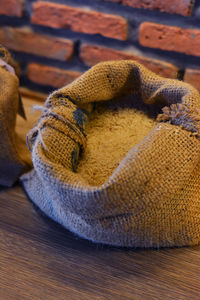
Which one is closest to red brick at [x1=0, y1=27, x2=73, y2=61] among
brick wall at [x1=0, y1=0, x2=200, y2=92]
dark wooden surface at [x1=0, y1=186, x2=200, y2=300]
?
brick wall at [x1=0, y1=0, x2=200, y2=92]

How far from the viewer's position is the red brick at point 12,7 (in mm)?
883

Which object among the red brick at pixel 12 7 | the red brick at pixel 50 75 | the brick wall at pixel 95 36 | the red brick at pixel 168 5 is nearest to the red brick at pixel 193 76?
the brick wall at pixel 95 36

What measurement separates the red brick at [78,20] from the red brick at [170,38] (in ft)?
0.18

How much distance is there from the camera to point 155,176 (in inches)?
18.9

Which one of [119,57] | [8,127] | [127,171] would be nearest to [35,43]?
[119,57]

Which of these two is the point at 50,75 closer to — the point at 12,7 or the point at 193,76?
the point at 12,7

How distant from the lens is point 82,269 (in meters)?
0.54

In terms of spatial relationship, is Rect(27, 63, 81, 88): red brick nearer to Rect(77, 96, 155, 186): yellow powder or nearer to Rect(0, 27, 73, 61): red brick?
Rect(0, 27, 73, 61): red brick

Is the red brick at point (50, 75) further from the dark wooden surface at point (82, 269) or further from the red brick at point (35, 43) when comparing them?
the dark wooden surface at point (82, 269)

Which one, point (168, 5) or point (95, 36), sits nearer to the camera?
point (168, 5)

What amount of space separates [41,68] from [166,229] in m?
0.61

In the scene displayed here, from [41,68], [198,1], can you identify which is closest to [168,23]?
[198,1]

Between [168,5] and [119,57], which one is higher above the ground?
[168,5]

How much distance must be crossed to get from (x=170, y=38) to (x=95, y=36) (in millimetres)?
198
